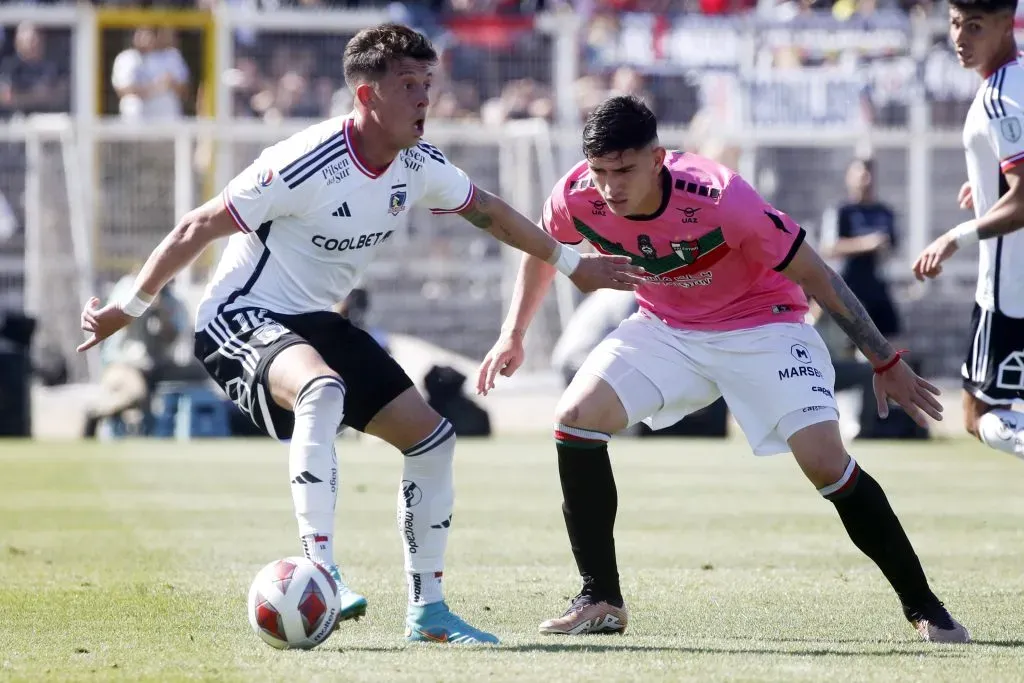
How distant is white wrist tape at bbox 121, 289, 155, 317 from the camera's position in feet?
22.2

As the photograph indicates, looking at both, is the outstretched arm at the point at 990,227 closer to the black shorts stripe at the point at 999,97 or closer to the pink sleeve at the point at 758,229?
the black shorts stripe at the point at 999,97

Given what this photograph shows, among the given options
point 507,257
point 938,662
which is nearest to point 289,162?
point 938,662

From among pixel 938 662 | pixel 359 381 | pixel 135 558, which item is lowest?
pixel 135 558

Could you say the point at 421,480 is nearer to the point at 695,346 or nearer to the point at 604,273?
the point at 604,273

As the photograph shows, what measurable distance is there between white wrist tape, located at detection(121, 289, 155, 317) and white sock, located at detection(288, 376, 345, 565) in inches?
31.8

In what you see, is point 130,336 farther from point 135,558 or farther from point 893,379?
point 893,379

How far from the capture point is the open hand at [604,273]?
22.9ft

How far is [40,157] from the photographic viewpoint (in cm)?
2169

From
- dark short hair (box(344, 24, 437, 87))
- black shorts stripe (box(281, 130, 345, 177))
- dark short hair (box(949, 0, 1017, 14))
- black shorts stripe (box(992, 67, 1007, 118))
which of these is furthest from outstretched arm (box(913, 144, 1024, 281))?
black shorts stripe (box(281, 130, 345, 177))

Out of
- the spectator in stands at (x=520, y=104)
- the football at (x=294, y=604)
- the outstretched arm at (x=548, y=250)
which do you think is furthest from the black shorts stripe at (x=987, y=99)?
the spectator in stands at (x=520, y=104)

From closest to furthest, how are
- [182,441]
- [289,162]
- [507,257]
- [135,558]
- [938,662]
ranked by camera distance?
[938,662] → [289,162] → [135,558] → [182,441] → [507,257]

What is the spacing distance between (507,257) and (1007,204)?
14243 mm

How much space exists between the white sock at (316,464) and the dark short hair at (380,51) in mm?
1216

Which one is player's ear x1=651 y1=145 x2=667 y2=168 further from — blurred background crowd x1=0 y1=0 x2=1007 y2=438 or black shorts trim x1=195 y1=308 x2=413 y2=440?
blurred background crowd x1=0 y1=0 x2=1007 y2=438
